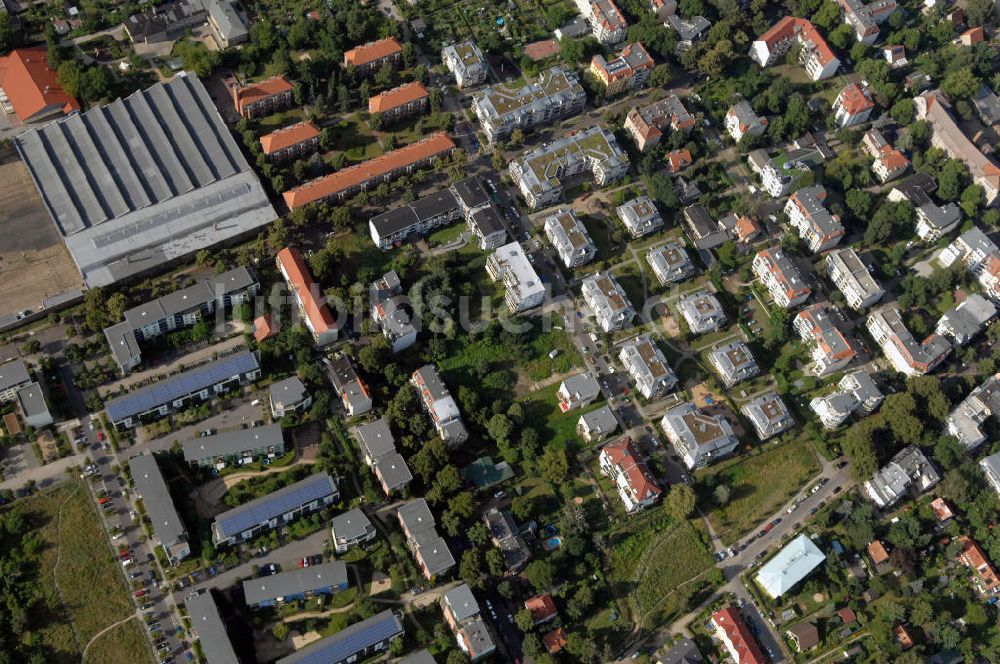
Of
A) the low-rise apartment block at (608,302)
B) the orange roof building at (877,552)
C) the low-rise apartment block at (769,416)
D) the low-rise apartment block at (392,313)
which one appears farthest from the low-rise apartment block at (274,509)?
the orange roof building at (877,552)

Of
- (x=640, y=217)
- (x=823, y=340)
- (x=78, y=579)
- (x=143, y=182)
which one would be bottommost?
(x=823, y=340)

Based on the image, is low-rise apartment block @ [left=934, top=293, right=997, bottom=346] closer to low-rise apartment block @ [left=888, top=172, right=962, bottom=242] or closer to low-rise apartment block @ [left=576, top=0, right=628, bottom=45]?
low-rise apartment block @ [left=888, top=172, right=962, bottom=242]

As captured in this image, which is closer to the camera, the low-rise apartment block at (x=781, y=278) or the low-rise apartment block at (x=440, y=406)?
the low-rise apartment block at (x=440, y=406)

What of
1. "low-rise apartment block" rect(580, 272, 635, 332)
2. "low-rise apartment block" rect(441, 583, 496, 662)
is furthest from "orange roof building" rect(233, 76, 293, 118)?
"low-rise apartment block" rect(441, 583, 496, 662)

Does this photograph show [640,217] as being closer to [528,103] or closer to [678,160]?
[678,160]

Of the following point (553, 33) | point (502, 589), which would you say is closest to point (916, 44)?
point (553, 33)

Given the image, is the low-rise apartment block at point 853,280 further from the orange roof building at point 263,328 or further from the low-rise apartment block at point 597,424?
the orange roof building at point 263,328

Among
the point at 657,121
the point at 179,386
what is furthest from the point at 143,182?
the point at 657,121

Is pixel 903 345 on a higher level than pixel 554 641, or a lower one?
higher

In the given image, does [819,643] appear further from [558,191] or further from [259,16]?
[259,16]
